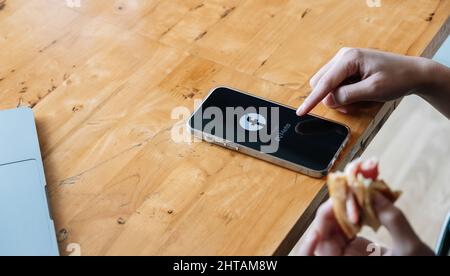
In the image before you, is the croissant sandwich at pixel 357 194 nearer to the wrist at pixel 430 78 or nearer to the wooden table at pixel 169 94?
the wooden table at pixel 169 94

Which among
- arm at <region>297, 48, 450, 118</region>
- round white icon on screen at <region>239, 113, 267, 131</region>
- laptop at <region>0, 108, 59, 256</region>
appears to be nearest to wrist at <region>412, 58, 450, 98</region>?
arm at <region>297, 48, 450, 118</region>

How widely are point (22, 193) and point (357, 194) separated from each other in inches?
16.4

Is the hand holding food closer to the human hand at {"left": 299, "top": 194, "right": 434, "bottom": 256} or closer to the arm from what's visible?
the human hand at {"left": 299, "top": 194, "right": 434, "bottom": 256}

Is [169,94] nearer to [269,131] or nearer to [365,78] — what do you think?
[269,131]

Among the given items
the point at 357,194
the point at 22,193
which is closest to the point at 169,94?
the point at 22,193

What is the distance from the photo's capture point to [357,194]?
25.8 inches

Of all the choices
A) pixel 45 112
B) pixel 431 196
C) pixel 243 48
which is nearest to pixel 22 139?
pixel 45 112

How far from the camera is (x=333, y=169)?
2.66 ft

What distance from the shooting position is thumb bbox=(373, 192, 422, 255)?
2.15ft

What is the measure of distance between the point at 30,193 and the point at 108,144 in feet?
0.40

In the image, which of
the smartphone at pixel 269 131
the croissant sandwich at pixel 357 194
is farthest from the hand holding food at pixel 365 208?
the smartphone at pixel 269 131

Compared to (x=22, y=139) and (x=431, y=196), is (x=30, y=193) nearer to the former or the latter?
(x=22, y=139)

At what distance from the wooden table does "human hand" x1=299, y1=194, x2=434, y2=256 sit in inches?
1.8

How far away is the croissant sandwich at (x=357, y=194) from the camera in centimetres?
65
